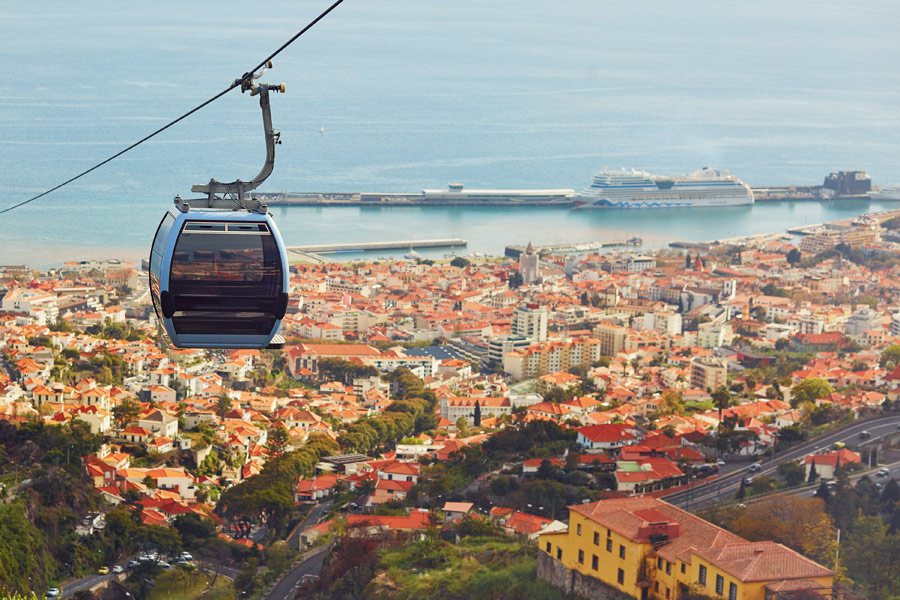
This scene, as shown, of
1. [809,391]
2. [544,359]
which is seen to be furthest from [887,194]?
[809,391]

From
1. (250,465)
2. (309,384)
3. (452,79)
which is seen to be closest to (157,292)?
(250,465)

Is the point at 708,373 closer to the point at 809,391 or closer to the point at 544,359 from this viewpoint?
the point at 809,391

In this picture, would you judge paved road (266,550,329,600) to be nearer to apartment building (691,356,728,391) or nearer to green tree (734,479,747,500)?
green tree (734,479,747,500)

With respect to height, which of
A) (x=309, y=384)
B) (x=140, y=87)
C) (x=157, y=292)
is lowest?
(x=309, y=384)

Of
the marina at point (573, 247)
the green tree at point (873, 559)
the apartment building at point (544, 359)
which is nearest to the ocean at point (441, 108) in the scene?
the marina at point (573, 247)

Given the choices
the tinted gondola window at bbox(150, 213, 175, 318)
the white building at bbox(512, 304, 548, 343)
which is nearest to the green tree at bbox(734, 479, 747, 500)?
the tinted gondola window at bbox(150, 213, 175, 318)

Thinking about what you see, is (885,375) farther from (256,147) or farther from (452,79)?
(452,79)

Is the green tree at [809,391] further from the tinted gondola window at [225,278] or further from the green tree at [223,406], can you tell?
the tinted gondola window at [225,278]
